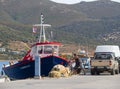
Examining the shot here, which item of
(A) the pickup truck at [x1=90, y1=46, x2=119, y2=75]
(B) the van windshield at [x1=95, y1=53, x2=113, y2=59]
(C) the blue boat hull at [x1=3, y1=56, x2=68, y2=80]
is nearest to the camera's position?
(A) the pickup truck at [x1=90, y1=46, x2=119, y2=75]

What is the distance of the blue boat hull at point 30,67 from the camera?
43312 millimetres

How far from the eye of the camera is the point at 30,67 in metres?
44.5

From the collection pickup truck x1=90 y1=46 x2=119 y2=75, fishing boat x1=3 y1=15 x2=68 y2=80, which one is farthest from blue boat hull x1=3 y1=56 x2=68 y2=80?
pickup truck x1=90 y1=46 x2=119 y2=75

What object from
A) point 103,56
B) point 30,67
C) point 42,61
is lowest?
point 30,67

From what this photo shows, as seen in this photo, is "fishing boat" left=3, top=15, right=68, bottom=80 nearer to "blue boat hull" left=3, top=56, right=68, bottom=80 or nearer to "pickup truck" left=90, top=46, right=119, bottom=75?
"blue boat hull" left=3, top=56, right=68, bottom=80

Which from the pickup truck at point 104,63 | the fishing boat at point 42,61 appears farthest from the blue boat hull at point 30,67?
the pickup truck at point 104,63

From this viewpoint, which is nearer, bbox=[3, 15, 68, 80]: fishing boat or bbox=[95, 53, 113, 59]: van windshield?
bbox=[95, 53, 113, 59]: van windshield

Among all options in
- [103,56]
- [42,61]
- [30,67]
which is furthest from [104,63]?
[30,67]

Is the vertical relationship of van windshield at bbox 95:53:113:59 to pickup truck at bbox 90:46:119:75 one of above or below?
above

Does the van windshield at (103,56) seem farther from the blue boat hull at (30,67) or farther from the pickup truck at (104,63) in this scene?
the blue boat hull at (30,67)

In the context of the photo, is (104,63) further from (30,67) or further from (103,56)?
(30,67)

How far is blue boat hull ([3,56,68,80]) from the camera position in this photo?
4331cm

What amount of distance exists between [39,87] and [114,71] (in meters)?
14.6

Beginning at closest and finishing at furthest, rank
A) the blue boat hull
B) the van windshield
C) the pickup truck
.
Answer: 1. the pickup truck
2. the van windshield
3. the blue boat hull
